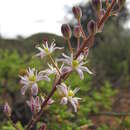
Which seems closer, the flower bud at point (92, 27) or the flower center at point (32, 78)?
the flower bud at point (92, 27)

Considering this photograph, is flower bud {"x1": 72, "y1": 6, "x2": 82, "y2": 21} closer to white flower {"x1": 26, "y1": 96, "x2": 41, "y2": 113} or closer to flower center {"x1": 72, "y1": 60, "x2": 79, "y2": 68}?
flower center {"x1": 72, "y1": 60, "x2": 79, "y2": 68}

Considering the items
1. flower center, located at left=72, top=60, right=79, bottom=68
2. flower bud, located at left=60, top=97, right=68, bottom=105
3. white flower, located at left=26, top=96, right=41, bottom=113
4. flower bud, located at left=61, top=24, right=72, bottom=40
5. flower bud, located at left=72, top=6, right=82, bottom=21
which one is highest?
flower bud, located at left=72, top=6, right=82, bottom=21

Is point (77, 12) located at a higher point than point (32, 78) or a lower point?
higher

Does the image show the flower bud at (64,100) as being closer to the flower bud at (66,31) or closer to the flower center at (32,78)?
the flower center at (32,78)

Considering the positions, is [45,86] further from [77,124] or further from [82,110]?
→ [77,124]

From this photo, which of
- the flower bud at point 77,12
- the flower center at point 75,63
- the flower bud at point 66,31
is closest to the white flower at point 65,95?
the flower center at point 75,63

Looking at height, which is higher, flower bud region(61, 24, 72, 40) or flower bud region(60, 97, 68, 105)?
flower bud region(61, 24, 72, 40)

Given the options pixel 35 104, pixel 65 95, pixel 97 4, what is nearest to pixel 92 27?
pixel 97 4

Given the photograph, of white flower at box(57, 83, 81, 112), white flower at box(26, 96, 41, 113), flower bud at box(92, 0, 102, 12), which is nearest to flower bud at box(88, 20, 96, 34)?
flower bud at box(92, 0, 102, 12)

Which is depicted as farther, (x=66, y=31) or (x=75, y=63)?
(x=66, y=31)

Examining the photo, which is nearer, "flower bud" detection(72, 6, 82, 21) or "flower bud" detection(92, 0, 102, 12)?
"flower bud" detection(92, 0, 102, 12)

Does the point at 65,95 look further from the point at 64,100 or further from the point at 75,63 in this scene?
the point at 75,63
